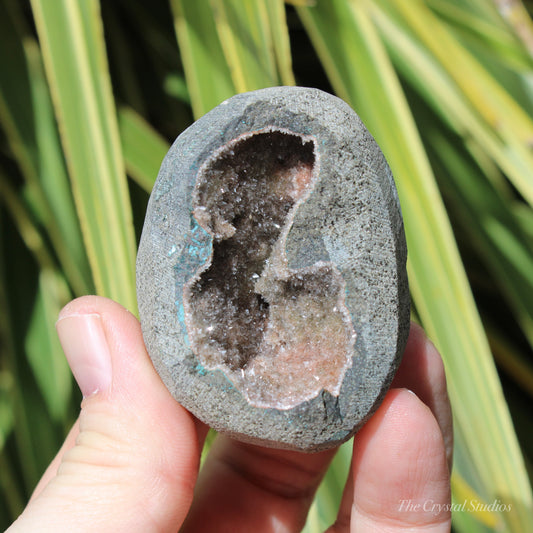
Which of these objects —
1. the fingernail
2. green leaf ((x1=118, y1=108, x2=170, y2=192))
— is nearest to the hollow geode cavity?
the fingernail

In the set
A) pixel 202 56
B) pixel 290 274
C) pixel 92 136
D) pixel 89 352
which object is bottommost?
pixel 89 352

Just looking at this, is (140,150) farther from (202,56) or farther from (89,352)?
(89,352)

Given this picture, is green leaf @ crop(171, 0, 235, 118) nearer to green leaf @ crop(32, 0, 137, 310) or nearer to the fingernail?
green leaf @ crop(32, 0, 137, 310)

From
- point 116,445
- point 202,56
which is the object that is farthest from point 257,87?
point 116,445

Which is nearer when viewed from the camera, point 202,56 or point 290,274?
point 290,274

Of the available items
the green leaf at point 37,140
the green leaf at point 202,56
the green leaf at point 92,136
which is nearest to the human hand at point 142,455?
the green leaf at point 92,136

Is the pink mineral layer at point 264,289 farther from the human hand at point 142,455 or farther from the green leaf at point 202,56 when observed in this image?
the green leaf at point 202,56

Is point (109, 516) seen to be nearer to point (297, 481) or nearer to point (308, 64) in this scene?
point (297, 481)
